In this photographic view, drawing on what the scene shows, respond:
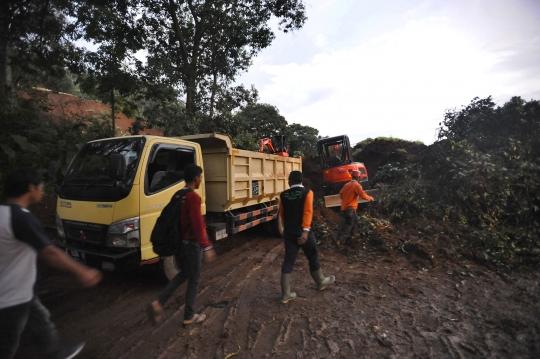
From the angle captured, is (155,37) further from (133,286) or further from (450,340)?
(450,340)

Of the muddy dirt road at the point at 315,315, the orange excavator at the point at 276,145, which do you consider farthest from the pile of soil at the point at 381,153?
the muddy dirt road at the point at 315,315

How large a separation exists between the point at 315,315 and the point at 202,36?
1239cm

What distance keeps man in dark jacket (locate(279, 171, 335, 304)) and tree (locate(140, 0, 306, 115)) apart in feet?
30.9

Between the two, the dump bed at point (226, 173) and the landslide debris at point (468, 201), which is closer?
the dump bed at point (226, 173)

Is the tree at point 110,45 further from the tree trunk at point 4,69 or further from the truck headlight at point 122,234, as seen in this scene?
→ the truck headlight at point 122,234

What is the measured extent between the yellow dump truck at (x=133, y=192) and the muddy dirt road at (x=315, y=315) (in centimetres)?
67

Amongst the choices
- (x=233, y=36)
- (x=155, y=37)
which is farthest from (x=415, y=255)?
(x=155, y=37)

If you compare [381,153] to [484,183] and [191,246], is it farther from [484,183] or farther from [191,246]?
[191,246]

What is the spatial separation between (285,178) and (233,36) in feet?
25.7

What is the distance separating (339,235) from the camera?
6230 mm

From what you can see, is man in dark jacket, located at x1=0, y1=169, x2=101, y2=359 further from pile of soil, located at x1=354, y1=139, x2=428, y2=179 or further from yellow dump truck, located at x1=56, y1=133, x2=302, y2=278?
pile of soil, located at x1=354, y1=139, x2=428, y2=179

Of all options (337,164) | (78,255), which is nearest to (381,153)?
(337,164)

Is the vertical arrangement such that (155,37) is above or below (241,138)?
above

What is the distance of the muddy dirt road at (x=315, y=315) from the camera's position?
277 centimetres
